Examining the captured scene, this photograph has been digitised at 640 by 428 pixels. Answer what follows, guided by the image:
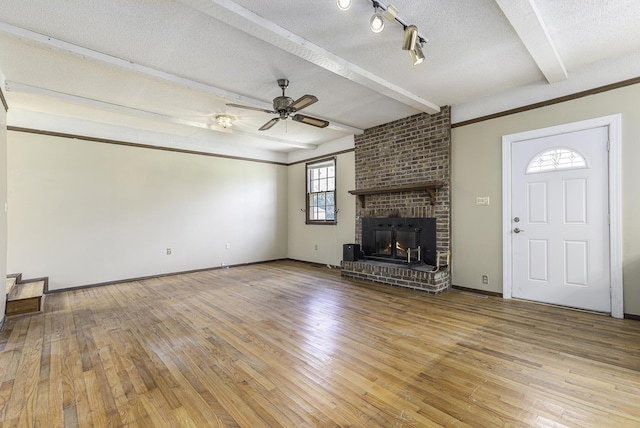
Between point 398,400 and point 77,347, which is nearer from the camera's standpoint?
point 398,400

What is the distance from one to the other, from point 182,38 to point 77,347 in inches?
118

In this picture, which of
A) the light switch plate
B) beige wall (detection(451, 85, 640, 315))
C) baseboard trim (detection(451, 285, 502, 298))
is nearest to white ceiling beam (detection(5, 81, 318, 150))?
beige wall (detection(451, 85, 640, 315))

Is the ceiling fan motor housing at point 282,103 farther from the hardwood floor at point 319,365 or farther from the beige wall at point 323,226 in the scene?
the beige wall at point 323,226

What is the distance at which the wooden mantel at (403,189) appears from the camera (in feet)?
14.8

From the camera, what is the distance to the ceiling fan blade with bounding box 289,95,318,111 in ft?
10.1

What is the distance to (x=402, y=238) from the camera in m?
5.02

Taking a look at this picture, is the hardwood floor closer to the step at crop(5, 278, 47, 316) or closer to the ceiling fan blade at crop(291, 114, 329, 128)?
the step at crop(5, 278, 47, 316)

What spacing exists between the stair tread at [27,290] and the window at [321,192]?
4.79 meters

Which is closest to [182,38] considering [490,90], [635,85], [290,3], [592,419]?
[290,3]

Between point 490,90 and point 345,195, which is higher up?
point 490,90

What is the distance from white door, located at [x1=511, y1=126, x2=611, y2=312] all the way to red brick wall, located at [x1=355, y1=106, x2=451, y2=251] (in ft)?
3.09

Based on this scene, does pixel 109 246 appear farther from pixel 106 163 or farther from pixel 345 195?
pixel 345 195

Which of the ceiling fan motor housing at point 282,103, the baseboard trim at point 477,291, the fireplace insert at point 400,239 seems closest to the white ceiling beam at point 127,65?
the ceiling fan motor housing at point 282,103

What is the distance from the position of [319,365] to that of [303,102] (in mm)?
2643
